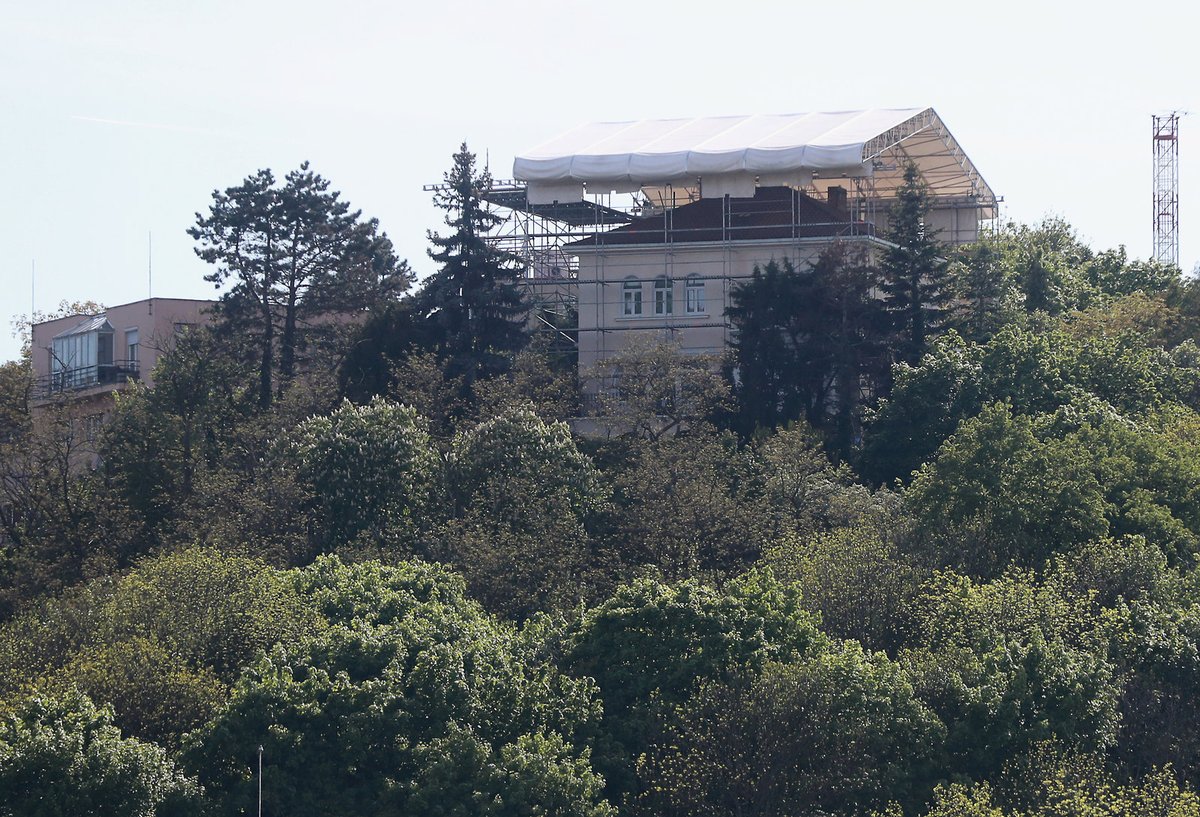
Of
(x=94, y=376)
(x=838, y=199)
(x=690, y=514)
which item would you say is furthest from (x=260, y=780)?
(x=94, y=376)

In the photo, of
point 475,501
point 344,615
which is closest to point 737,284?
point 475,501

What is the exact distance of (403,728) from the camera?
32.7 meters

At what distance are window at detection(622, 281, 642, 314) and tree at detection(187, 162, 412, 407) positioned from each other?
8004 millimetres

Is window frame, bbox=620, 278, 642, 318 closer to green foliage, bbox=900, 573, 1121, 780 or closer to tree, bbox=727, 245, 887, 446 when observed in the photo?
tree, bbox=727, 245, 887, 446

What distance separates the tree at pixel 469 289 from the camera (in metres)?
56.5

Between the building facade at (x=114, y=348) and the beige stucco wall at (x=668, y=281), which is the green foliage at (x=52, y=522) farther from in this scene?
the beige stucco wall at (x=668, y=281)

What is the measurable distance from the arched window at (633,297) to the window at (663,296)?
539mm

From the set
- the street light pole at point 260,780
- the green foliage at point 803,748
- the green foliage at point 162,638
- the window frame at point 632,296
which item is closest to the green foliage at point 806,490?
the green foliage at point 803,748

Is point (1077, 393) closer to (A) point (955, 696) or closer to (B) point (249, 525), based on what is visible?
(A) point (955, 696)

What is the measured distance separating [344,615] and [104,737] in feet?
24.2

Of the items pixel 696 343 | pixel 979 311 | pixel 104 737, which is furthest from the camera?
pixel 696 343

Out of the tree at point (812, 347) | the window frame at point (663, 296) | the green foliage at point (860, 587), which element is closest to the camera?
the green foliage at point (860, 587)

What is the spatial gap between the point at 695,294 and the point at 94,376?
73.0ft

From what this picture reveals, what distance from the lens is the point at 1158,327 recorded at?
58.7 meters
